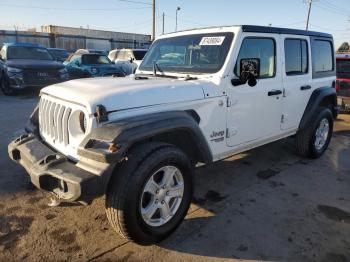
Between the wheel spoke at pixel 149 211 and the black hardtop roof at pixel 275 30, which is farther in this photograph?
the black hardtop roof at pixel 275 30

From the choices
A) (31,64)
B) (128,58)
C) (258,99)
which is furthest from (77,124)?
(128,58)

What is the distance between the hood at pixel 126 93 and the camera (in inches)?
112

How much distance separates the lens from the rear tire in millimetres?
5246

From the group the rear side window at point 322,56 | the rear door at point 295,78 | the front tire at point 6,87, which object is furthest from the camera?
the front tire at point 6,87

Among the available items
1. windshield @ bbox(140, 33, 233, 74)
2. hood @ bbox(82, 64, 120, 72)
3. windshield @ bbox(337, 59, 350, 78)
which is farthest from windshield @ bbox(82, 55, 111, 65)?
windshield @ bbox(140, 33, 233, 74)

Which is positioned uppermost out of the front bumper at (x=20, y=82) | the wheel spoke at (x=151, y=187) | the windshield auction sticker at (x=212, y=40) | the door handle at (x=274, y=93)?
the windshield auction sticker at (x=212, y=40)

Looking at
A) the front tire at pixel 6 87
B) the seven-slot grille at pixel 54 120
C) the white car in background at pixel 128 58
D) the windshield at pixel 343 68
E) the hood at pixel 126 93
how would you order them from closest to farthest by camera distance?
the hood at pixel 126 93, the seven-slot grille at pixel 54 120, the windshield at pixel 343 68, the front tire at pixel 6 87, the white car in background at pixel 128 58

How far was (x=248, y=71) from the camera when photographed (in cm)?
359

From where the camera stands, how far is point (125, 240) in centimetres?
315

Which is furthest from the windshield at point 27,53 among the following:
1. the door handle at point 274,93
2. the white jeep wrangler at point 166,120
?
the door handle at point 274,93

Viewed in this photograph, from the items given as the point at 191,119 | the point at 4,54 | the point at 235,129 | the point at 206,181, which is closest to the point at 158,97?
the point at 191,119

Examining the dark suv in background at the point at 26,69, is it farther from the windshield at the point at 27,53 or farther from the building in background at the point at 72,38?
the building in background at the point at 72,38

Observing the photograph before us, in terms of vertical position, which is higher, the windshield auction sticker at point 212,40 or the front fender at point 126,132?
the windshield auction sticker at point 212,40

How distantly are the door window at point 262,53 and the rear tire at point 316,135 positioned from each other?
141 centimetres
